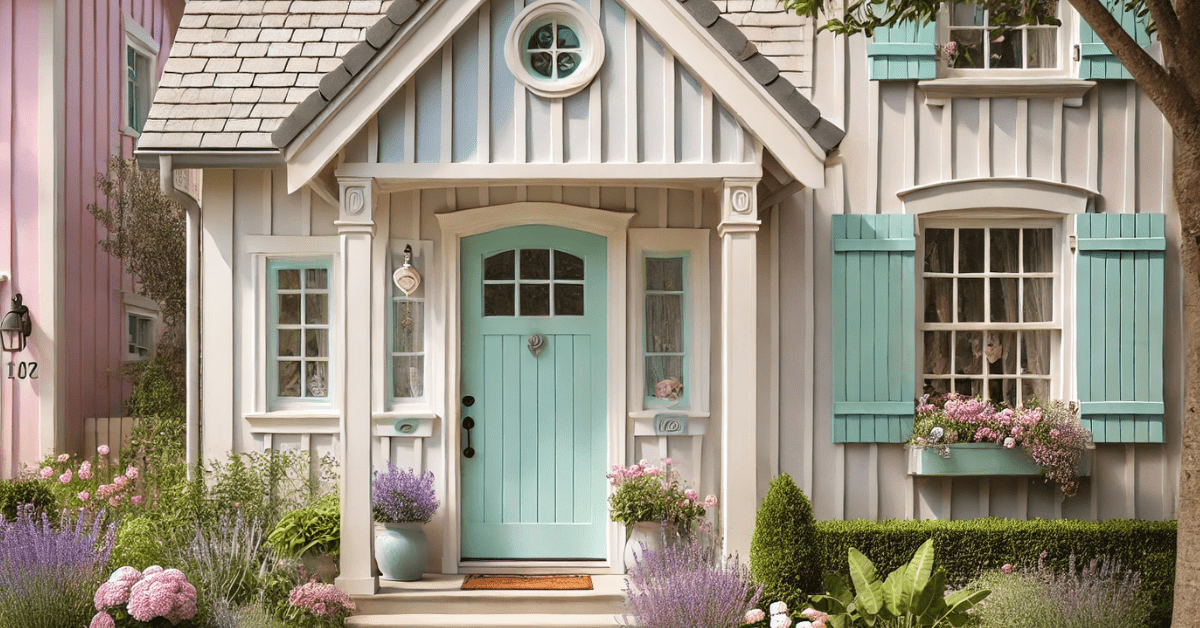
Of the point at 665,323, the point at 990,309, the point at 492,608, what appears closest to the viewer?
the point at 492,608

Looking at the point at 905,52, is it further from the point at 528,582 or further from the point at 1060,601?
the point at 528,582

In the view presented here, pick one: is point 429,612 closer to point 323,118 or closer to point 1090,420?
point 323,118

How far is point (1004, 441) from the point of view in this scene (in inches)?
270

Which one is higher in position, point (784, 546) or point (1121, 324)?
point (1121, 324)

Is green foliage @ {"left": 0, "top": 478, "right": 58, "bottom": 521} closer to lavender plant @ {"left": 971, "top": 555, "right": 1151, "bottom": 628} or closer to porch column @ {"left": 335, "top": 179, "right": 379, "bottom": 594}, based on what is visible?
porch column @ {"left": 335, "top": 179, "right": 379, "bottom": 594}

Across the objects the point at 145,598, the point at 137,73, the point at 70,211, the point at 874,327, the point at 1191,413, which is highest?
the point at 137,73

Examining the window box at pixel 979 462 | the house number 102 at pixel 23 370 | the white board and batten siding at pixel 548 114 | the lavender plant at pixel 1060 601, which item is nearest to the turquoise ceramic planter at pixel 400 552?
the white board and batten siding at pixel 548 114

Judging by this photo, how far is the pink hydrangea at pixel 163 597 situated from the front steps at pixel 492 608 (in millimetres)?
1026

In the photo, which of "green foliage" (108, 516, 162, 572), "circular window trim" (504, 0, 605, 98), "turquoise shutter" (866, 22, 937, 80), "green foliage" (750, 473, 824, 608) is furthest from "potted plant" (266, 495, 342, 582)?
"turquoise shutter" (866, 22, 937, 80)

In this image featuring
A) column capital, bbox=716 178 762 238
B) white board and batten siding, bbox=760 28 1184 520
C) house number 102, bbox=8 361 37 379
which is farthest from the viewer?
house number 102, bbox=8 361 37 379

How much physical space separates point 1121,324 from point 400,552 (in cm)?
537

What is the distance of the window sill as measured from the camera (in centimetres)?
708

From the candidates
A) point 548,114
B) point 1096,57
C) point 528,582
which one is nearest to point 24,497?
point 528,582

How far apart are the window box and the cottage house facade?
0.60 feet
